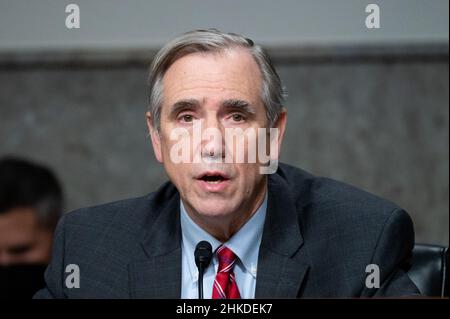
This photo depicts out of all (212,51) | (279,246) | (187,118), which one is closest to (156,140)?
(187,118)

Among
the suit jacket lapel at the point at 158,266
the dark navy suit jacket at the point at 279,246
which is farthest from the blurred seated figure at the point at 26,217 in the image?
the suit jacket lapel at the point at 158,266

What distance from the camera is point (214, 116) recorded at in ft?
4.91

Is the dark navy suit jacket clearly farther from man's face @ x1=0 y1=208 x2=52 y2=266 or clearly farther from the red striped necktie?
man's face @ x1=0 y1=208 x2=52 y2=266

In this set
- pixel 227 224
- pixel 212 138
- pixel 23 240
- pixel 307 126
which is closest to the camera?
pixel 212 138

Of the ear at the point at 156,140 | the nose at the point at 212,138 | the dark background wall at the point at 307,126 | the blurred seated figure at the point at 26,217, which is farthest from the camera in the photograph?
the dark background wall at the point at 307,126

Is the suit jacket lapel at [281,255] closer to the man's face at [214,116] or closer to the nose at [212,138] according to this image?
the man's face at [214,116]

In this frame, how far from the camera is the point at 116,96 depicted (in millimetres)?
2018

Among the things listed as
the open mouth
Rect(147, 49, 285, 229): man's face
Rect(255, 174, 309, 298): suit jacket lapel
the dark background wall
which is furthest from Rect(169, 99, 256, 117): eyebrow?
the dark background wall

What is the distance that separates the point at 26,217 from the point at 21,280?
26cm

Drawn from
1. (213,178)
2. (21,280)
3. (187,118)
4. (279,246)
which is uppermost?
(187,118)

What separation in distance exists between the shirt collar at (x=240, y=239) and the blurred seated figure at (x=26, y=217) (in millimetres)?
393

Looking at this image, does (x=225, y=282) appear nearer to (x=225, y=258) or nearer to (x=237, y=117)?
(x=225, y=258)

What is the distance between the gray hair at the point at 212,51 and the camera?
1.53 m
